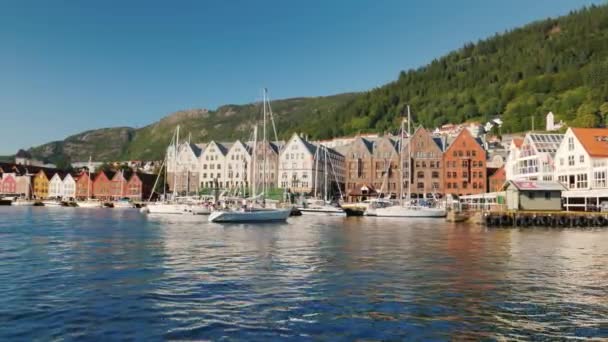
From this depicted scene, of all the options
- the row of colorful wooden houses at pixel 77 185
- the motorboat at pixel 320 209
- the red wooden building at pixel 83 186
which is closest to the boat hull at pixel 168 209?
the motorboat at pixel 320 209

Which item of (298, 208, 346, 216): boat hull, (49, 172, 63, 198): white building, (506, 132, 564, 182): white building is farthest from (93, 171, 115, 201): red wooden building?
(506, 132, 564, 182): white building

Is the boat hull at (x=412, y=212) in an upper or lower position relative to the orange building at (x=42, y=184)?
lower

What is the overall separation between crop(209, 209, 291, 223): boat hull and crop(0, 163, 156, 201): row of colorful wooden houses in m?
103

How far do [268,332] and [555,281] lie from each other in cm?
1410

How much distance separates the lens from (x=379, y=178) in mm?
124812

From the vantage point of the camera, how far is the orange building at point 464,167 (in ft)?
379

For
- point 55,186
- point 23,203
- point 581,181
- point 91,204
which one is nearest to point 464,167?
point 581,181

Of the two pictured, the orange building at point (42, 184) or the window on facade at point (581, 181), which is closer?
the window on facade at point (581, 181)

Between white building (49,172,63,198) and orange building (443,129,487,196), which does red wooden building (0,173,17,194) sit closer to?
white building (49,172,63,198)

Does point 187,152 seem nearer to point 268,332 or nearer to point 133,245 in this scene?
point 133,245

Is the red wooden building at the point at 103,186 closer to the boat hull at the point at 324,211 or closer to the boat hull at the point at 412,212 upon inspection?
the boat hull at the point at 324,211

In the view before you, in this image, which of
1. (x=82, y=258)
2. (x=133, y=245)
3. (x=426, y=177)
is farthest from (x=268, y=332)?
(x=426, y=177)

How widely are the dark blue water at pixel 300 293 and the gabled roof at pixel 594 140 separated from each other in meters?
41.1

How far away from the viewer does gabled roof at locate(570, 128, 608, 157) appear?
228ft
